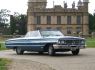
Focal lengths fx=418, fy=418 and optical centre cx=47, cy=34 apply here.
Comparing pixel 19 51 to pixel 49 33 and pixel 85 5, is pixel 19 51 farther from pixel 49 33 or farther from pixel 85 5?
pixel 85 5

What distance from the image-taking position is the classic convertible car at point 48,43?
21759 millimetres

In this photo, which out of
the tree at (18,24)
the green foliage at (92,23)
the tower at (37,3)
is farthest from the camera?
Answer: the green foliage at (92,23)

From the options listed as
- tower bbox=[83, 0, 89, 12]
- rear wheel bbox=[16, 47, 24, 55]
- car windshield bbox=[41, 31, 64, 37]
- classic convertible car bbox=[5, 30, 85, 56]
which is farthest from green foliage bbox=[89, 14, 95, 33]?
car windshield bbox=[41, 31, 64, 37]

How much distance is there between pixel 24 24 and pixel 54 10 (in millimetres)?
16111

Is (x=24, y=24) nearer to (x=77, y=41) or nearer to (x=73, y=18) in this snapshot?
(x=73, y=18)

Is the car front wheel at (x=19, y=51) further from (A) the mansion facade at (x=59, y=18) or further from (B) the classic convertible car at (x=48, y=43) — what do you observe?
(A) the mansion facade at (x=59, y=18)

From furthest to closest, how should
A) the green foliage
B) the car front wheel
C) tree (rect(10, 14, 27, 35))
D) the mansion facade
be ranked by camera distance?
1. the green foliage
2. tree (rect(10, 14, 27, 35))
3. the mansion facade
4. the car front wheel

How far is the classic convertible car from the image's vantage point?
2176cm

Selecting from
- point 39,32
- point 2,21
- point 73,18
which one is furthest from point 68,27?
point 39,32

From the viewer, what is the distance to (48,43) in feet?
73.2

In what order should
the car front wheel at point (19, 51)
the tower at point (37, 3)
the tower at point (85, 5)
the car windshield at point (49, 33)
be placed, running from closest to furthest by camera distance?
1. the car windshield at point (49, 33)
2. the car front wheel at point (19, 51)
3. the tower at point (85, 5)
4. the tower at point (37, 3)

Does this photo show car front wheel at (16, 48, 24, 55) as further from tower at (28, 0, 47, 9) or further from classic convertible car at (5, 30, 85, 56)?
tower at (28, 0, 47, 9)

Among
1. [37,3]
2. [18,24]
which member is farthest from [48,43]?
[37,3]

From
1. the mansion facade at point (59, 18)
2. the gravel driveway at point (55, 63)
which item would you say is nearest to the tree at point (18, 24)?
the mansion facade at point (59, 18)
